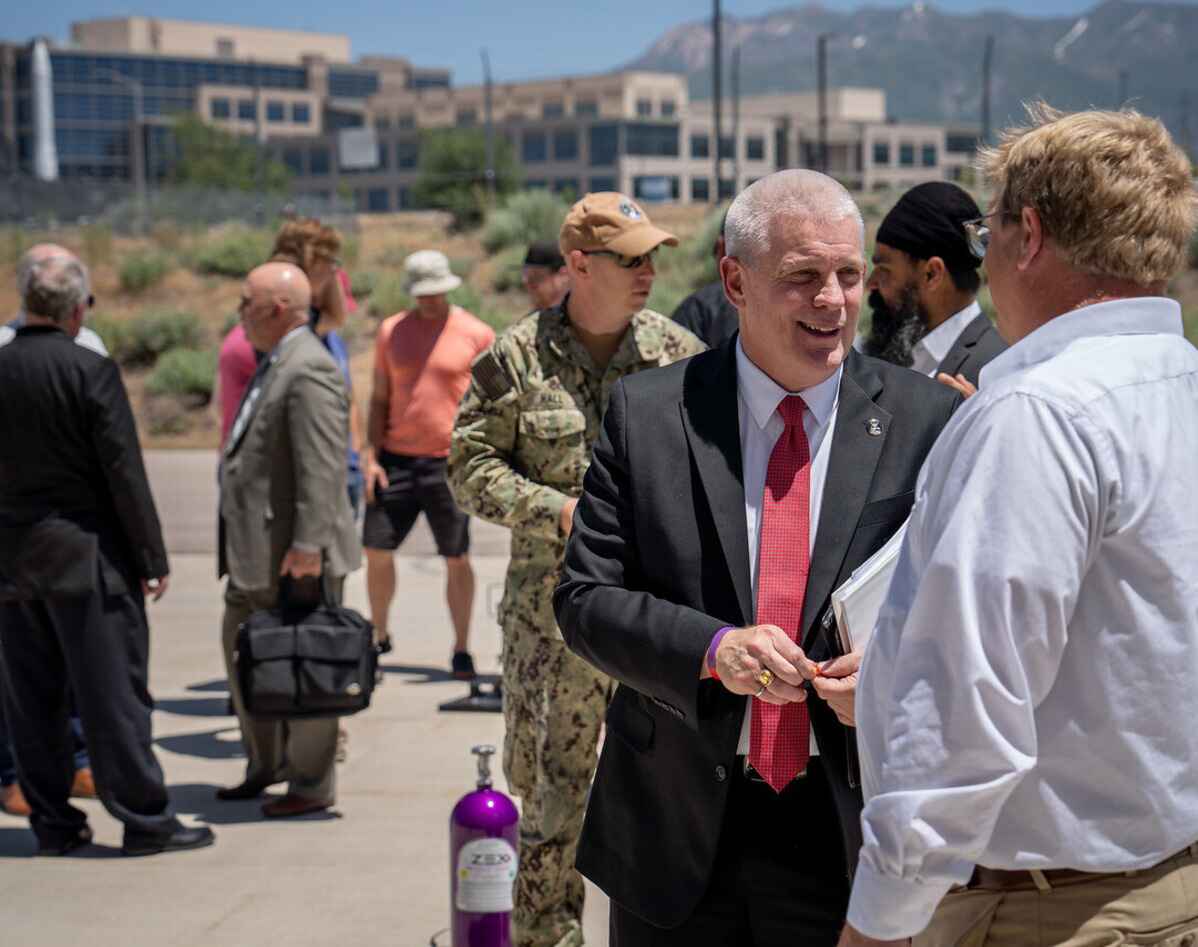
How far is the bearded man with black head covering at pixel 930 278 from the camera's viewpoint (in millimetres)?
4238

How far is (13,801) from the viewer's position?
20.2 feet

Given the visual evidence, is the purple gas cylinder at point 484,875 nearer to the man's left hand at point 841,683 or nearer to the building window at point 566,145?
the man's left hand at point 841,683

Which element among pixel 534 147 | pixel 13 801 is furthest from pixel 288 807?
pixel 534 147

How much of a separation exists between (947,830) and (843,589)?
62cm

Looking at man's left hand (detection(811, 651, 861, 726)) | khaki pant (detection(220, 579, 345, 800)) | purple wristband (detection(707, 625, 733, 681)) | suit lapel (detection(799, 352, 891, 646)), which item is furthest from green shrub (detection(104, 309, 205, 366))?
man's left hand (detection(811, 651, 861, 726))

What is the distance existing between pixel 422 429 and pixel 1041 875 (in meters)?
6.26

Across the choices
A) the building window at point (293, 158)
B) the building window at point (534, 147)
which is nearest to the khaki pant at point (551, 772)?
the building window at point (534, 147)

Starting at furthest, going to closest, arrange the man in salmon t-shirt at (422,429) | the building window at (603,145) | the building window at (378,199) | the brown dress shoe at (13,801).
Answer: the building window at (378,199)
the building window at (603,145)
the man in salmon t-shirt at (422,429)
the brown dress shoe at (13,801)

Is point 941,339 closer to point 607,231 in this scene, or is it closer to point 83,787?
point 607,231

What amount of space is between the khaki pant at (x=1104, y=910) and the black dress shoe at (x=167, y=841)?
14.1ft

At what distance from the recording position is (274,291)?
19.9 ft

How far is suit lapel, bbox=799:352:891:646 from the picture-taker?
265 centimetres

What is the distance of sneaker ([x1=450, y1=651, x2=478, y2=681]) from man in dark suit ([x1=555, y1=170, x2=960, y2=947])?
5203mm

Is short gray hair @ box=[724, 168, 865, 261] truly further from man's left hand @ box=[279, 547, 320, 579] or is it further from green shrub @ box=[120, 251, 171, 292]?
green shrub @ box=[120, 251, 171, 292]
